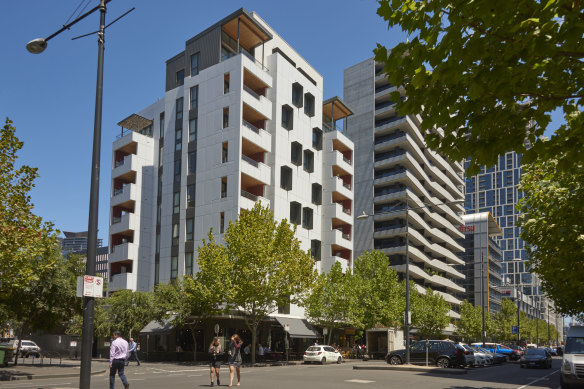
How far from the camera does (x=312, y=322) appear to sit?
50375 millimetres

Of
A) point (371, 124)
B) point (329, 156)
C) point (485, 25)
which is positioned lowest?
point (485, 25)

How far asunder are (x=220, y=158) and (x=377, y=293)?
75.5 ft

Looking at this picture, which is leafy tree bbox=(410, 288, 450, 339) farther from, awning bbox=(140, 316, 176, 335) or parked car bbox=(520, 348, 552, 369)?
awning bbox=(140, 316, 176, 335)

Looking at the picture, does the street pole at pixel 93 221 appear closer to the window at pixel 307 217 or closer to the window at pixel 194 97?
the window at pixel 194 97

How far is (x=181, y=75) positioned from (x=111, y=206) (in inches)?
588

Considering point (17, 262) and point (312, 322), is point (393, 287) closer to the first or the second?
point (312, 322)

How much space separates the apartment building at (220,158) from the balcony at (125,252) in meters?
0.10

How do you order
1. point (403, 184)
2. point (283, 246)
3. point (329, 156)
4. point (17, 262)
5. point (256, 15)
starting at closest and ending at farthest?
point (17, 262), point (283, 246), point (256, 15), point (329, 156), point (403, 184)

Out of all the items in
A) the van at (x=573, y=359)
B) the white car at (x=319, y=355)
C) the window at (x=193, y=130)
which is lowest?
the white car at (x=319, y=355)

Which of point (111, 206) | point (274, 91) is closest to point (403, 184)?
point (274, 91)

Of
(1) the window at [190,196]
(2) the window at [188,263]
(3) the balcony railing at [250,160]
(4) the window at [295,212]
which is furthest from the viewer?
(4) the window at [295,212]

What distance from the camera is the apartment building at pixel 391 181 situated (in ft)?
264

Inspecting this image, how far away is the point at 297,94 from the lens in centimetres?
5462

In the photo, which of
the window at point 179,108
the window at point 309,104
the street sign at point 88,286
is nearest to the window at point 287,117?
the window at point 309,104
